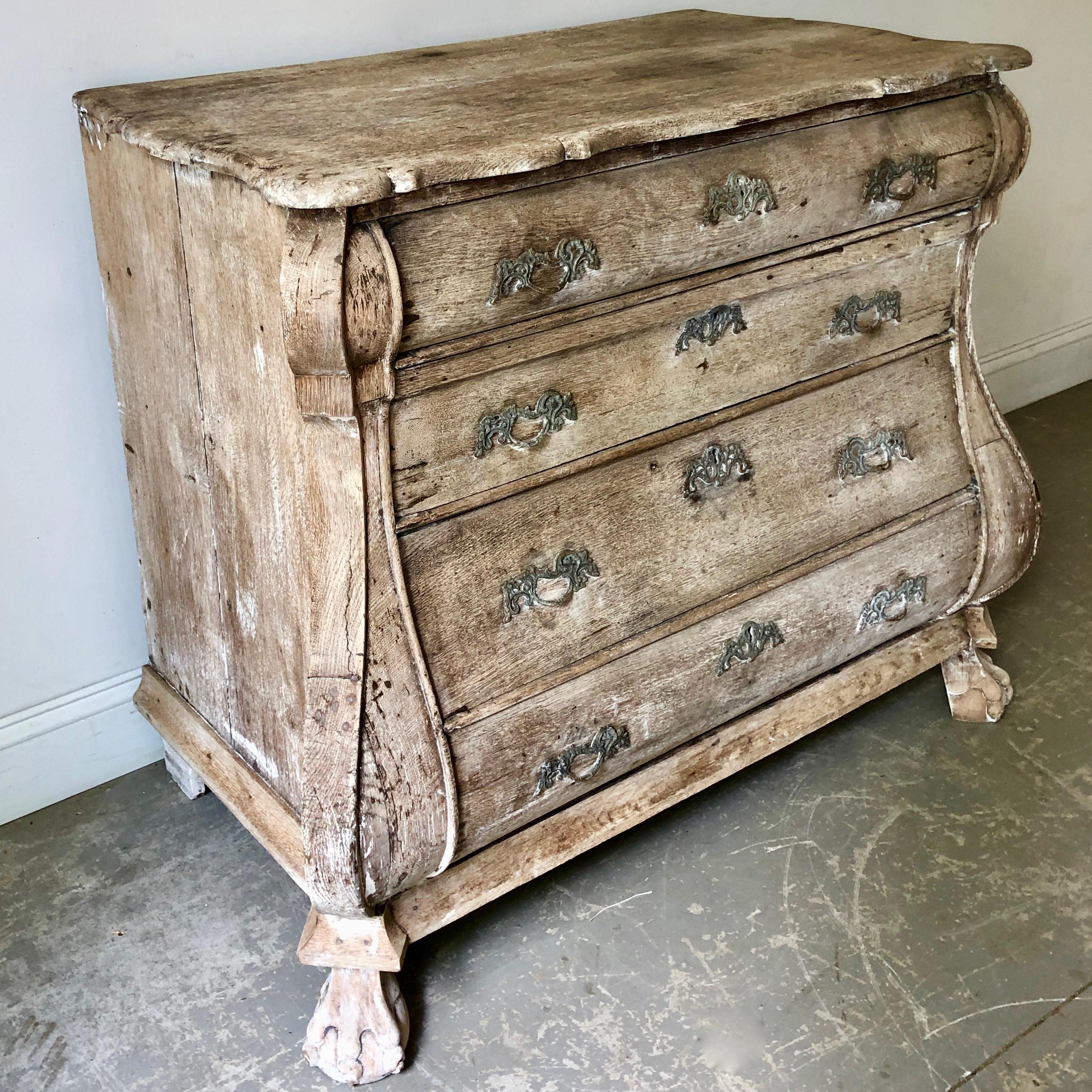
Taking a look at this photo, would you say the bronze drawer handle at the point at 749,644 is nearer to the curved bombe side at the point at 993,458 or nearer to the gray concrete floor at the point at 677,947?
the gray concrete floor at the point at 677,947

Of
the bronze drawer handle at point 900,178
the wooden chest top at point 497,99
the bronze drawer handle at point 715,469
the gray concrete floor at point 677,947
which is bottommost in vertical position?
the gray concrete floor at point 677,947

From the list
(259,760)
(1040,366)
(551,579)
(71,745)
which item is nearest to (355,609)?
(551,579)

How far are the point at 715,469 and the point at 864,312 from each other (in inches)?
13.5

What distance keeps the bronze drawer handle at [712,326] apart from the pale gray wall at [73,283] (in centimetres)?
78

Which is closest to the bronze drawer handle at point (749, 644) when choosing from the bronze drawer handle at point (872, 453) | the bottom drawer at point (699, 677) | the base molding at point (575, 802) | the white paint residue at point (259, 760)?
the bottom drawer at point (699, 677)

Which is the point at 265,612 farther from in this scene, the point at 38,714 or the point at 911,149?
the point at 911,149

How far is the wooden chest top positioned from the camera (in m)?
1.21

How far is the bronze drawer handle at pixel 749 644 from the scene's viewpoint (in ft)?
5.62

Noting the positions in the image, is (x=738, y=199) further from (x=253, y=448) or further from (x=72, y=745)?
(x=72, y=745)

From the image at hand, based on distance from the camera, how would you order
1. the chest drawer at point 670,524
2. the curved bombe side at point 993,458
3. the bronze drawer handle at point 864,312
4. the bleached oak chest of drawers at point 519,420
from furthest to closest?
1. the curved bombe side at point 993,458
2. the bronze drawer handle at point 864,312
3. the chest drawer at point 670,524
4. the bleached oak chest of drawers at point 519,420

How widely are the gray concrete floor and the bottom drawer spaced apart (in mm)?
223

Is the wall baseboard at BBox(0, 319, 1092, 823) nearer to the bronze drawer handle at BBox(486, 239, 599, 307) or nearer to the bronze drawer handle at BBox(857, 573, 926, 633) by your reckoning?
the bronze drawer handle at BBox(486, 239, 599, 307)

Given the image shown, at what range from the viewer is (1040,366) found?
333cm

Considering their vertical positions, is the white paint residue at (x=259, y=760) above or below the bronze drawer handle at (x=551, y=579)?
below
